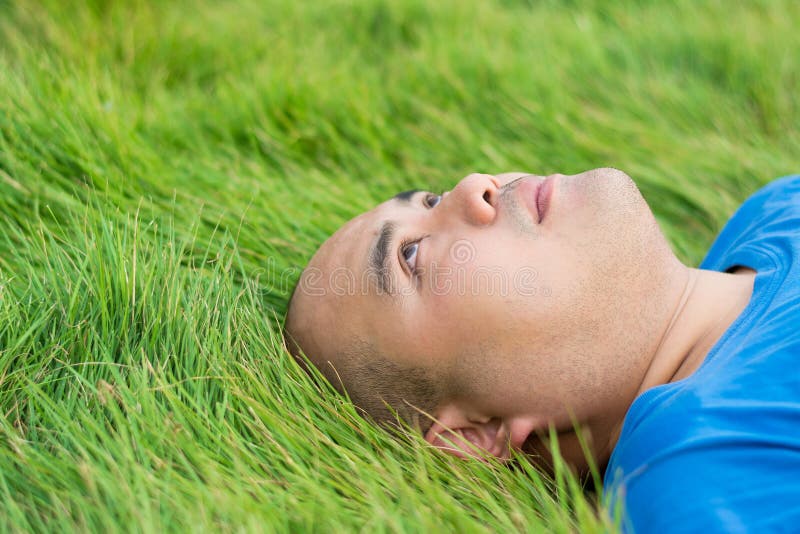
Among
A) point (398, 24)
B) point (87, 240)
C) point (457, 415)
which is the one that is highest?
point (398, 24)

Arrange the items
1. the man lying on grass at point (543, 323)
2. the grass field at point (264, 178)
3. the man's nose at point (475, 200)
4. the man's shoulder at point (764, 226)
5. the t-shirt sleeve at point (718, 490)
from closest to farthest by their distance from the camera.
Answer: the t-shirt sleeve at point (718, 490), the grass field at point (264, 178), the man lying on grass at point (543, 323), the man's nose at point (475, 200), the man's shoulder at point (764, 226)

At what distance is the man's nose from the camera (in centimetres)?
168

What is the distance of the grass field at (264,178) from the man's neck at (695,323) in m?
0.41

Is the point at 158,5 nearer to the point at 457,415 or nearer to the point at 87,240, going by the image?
the point at 87,240

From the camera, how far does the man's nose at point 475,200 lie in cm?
168

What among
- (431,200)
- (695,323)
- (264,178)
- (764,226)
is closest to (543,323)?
(695,323)

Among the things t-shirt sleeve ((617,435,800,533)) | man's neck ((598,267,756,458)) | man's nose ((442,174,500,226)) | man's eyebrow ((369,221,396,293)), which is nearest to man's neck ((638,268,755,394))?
man's neck ((598,267,756,458))

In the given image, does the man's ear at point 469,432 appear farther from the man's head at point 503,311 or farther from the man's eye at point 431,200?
the man's eye at point 431,200

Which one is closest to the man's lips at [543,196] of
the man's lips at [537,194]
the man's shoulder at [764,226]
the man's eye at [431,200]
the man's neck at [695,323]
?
the man's lips at [537,194]

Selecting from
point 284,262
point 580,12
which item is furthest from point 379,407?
point 580,12

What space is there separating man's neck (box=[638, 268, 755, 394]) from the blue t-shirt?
10cm

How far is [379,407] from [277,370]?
10.2 inches

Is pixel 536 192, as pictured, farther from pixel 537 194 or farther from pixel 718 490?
pixel 718 490

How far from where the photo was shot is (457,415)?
172cm
